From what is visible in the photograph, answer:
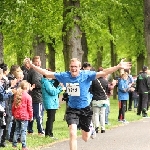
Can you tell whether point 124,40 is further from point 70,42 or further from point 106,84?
point 106,84

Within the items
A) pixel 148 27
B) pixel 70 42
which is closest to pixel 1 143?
pixel 70 42

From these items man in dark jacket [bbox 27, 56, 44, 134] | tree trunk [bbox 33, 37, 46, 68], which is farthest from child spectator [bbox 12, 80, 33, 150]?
tree trunk [bbox 33, 37, 46, 68]

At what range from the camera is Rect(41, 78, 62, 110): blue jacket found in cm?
1584

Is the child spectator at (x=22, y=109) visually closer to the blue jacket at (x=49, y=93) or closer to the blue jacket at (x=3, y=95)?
the blue jacket at (x=3, y=95)

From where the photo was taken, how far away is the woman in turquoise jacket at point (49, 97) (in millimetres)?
15836

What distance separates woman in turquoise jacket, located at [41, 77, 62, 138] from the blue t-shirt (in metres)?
3.63

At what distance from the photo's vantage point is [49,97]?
52.4ft

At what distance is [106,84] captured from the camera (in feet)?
62.0

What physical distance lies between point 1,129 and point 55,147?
4.99 feet

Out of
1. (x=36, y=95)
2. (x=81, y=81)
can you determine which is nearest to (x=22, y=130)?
(x=81, y=81)

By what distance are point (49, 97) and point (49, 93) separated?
0.38ft

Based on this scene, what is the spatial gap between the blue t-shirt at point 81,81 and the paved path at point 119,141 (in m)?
1.99

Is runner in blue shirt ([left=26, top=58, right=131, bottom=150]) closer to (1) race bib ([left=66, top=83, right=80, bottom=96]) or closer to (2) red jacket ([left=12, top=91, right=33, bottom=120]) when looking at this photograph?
(1) race bib ([left=66, top=83, right=80, bottom=96])

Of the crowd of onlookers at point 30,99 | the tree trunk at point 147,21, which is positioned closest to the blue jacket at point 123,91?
the crowd of onlookers at point 30,99
